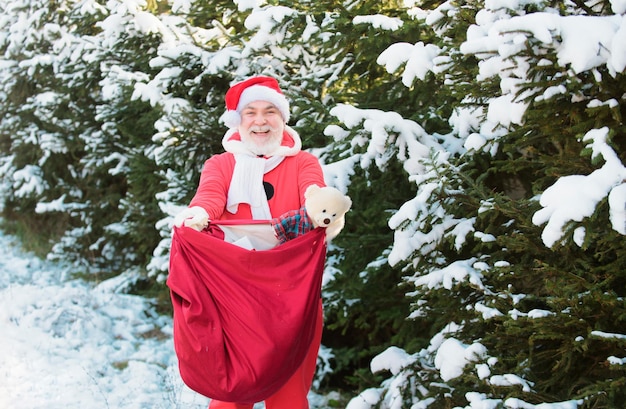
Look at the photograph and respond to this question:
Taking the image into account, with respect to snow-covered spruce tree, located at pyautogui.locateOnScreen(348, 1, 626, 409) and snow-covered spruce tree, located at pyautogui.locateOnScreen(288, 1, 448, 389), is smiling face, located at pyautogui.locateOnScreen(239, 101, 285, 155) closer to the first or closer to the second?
snow-covered spruce tree, located at pyautogui.locateOnScreen(288, 1, 448, 389)

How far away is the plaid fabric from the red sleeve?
11.6 inches

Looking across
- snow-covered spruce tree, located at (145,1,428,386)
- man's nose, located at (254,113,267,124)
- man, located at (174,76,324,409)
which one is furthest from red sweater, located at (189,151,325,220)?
snow-covered spruce tree, located at (145,1,428,386)

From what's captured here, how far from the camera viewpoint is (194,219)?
9.98ft

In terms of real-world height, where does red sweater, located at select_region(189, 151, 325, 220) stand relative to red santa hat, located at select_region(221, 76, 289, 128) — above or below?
below

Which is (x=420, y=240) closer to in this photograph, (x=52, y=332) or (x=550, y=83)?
(x=550, y=83)

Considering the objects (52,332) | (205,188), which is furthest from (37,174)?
(205,188)

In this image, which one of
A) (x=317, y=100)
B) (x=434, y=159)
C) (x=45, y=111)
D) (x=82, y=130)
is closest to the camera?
(x=434, y=159)

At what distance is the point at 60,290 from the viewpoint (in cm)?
712

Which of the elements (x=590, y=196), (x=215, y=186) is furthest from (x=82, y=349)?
(x=590, y=196)

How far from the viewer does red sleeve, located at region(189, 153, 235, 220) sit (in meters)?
3.20

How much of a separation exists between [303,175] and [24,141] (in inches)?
282

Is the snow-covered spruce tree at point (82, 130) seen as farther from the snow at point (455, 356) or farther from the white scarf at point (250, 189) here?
the snow at point (455, 356)

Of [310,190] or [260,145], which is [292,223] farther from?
[260,145]

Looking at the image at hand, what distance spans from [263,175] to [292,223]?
33 cm
